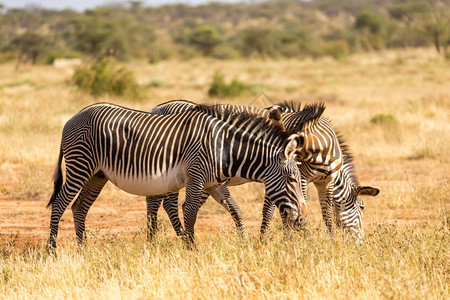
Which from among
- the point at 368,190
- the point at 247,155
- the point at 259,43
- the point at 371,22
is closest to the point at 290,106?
the point at 368,190

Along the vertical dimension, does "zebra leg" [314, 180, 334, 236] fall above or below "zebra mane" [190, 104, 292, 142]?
below

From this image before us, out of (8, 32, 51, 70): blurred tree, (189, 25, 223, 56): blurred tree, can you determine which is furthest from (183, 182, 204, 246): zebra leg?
(189, 25, 223, 56): blurred tree

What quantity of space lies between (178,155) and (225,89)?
1767cm

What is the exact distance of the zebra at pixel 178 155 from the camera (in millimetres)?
6332

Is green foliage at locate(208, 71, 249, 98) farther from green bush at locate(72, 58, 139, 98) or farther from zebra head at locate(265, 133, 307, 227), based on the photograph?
zebra head at locate(265, 133, 307, 227)

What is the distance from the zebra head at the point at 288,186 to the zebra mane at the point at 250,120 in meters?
0.15

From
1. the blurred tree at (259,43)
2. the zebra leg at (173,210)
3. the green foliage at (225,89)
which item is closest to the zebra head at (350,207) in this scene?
the zebra leg at (173,210)

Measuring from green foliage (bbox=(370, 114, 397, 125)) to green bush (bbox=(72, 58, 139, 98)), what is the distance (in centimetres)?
855

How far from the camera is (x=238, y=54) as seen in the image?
193 ft

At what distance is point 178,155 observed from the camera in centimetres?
676

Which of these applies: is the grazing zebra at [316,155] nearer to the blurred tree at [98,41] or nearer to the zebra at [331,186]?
the zebra at [331,186]

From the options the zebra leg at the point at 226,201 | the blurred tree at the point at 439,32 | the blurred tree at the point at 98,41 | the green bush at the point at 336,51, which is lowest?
the green bush at the point at 336,51

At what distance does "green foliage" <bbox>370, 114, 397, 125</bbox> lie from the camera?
16297 mm

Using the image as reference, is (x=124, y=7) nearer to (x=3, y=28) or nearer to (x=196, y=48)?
(x=3, y=28)
